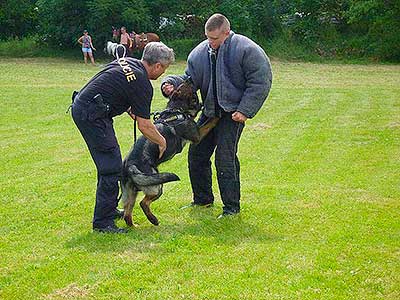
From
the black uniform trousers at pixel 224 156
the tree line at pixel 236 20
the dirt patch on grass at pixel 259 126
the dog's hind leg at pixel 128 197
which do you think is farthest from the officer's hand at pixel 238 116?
the tree line at pixel 236 20

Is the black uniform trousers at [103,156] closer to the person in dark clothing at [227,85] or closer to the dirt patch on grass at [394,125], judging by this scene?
the person in dark clothing at [227,85]

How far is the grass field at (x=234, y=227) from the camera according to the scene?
4.70 metres

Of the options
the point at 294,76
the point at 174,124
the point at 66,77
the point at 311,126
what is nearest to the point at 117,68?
the point at 174,124

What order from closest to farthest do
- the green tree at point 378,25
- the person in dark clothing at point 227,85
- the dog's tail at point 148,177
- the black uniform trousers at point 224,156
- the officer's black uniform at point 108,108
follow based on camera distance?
the officer's black uniform at point 108,108, the dog's tail at point 148,177, the person in dark clothing at point 227,85, the black uniform trousers at point 224,156, the green tree at point 378,25

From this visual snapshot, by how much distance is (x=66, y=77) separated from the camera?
73.9ft

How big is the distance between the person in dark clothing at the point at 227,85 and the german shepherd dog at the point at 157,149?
0.14m

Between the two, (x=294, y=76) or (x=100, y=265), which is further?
(x=294, y=76)

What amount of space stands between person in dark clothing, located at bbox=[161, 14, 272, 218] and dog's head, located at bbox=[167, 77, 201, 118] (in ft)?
0.24

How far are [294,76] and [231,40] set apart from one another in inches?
705

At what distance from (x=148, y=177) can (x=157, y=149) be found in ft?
1.09

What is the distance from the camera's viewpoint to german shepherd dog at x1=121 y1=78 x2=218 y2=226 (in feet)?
Result: 19.7

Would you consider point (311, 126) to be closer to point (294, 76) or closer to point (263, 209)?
point (263, 209)

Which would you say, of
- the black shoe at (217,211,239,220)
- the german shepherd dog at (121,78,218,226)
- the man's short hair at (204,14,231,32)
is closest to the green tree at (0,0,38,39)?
the german shepherd dog at (121,78,218,226)

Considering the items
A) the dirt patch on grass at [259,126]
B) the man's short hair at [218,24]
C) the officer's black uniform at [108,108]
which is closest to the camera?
the officer's black uniform at [108,108]
